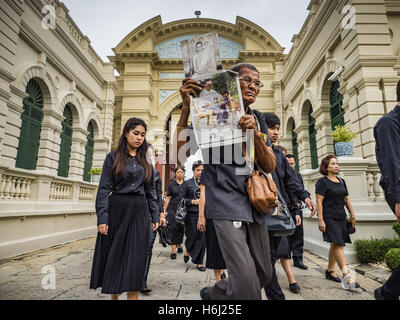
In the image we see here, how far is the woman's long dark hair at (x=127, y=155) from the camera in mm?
2684

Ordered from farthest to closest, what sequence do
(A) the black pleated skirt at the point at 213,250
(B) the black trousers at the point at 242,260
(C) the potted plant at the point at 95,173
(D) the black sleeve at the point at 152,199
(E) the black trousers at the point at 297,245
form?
1. (C) the potted plant at the point at 95,173
2. (E) the black trousers at the point at 297,245
3. (A) the black pleated skirt at the point at 213,250
4. (D) the black sleeve at the point at 152,199
5. (B) the black trousers at the point at 242,260

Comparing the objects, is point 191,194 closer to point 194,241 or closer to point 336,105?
point 194,241

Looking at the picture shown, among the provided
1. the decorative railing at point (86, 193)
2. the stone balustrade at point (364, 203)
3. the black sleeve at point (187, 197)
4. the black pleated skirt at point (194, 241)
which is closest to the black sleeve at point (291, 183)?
the black pleated skirt at point (194, 241)

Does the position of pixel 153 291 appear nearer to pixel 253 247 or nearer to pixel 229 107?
pixel 253 247

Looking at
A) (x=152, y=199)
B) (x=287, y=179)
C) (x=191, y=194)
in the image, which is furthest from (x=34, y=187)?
(x=287, y=179)

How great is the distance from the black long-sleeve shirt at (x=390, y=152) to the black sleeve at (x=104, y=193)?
267 centimetres

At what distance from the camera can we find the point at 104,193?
8.63ft

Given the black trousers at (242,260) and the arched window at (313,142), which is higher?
the arched window at (313,142)

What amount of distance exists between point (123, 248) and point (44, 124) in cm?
866

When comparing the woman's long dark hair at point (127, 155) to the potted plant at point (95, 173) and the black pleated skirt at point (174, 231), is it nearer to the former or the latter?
the black pleated skirt at point (174, 231)

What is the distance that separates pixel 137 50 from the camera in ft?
A: 50.7

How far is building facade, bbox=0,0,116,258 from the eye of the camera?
21.2 ft

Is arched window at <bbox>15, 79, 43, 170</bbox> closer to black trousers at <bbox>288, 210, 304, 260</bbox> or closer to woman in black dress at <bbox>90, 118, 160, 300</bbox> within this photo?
woman in black dress at <bbox>90, 118, 160, 300</bbox>

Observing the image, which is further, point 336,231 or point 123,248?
point 336,231
